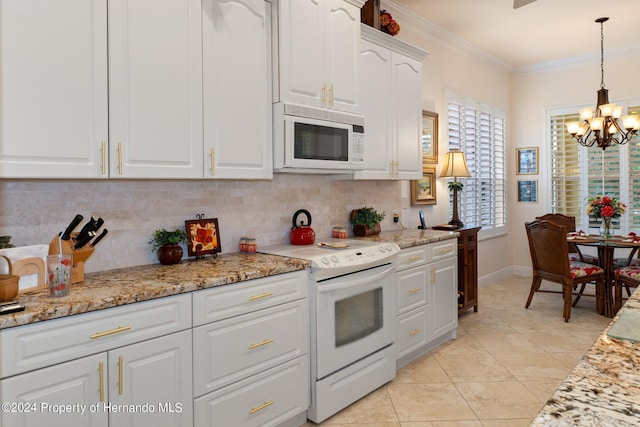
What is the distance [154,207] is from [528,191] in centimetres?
541

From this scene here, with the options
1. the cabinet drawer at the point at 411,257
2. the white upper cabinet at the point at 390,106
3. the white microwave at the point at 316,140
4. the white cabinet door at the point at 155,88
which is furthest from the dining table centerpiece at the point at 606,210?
the white cabinet door at the point at 155,88

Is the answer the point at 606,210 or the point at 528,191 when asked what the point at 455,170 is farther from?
the point at 528,191

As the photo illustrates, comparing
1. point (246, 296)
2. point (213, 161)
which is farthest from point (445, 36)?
point (246, 296)

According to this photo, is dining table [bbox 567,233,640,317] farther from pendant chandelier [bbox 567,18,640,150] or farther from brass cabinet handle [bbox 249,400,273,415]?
brass cabinet handle [bbox 249,400,273,415]

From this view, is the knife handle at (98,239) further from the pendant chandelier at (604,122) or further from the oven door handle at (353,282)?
the pendant chandelier at (604,122)

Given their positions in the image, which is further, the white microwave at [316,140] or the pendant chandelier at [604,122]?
the pendant chandelier at [604,122]

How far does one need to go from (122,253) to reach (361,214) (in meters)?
1.91

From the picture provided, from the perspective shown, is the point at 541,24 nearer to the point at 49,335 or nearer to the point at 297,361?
the point at 297,361

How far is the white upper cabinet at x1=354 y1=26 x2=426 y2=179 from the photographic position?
327 centimetres

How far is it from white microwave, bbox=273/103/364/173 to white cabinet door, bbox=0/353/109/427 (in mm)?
1457

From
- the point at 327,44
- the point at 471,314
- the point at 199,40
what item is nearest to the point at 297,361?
the point at 199,40

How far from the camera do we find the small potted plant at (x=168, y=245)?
228 cm

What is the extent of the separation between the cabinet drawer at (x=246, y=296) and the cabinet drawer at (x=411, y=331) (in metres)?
1.08

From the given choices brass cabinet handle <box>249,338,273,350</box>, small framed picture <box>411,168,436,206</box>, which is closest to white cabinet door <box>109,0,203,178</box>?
brass cabinet handle <box>249,338,273,350</box>
